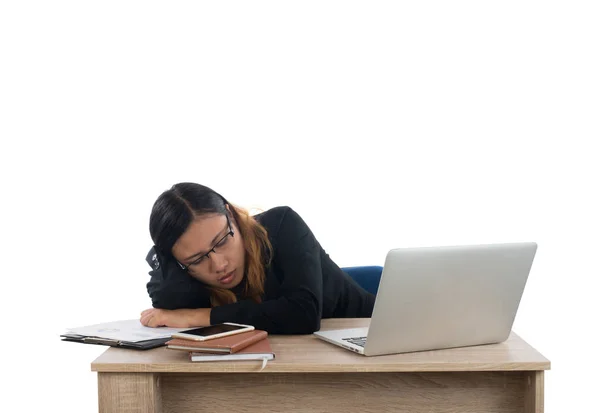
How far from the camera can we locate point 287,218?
286cm

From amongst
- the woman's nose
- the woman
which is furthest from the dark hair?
the woman's nose

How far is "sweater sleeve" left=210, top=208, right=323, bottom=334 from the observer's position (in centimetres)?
248

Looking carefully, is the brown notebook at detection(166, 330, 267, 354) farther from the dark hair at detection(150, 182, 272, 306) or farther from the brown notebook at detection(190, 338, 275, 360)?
the dark hair at detection(150, 182, 272, 306)

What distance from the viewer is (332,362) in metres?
2.07

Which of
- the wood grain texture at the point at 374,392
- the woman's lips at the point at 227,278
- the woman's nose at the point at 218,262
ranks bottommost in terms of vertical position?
the wood grain texture at the point at 374,392

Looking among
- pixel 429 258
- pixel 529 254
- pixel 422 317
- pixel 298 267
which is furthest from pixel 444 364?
pixel 298 267

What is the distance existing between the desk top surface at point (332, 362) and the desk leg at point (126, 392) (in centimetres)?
3

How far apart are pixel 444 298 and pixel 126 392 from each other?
0.89m

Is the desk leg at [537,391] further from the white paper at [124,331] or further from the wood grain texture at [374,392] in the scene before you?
the white paper at [124,331]

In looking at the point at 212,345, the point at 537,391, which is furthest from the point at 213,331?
the point at 537,391

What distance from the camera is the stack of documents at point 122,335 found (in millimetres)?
2266

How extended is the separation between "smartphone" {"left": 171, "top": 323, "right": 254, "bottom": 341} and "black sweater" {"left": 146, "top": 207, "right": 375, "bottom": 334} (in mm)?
175

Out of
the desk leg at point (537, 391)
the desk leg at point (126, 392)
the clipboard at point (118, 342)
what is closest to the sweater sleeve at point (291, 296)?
the clipboard at point (118, 342)

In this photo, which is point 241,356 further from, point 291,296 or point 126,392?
point 291,296
